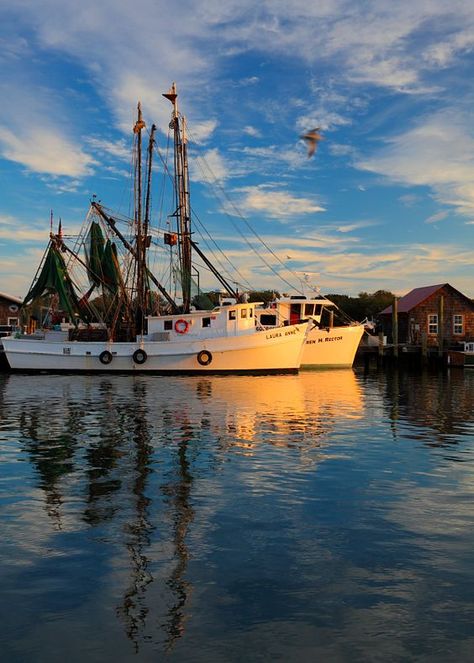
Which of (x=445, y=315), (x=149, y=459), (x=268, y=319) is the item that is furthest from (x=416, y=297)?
(x=149, y=459)

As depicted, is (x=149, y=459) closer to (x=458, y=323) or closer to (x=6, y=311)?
(x=458, y=323)


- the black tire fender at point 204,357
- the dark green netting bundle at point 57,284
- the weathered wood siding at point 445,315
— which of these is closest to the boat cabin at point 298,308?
the black tire fender at point 204,357

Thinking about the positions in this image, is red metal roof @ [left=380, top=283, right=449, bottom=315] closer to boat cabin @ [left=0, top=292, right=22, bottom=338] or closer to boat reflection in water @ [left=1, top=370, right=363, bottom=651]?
boat reflection in water @ [left=1, top=370, right=363, bottom=651]

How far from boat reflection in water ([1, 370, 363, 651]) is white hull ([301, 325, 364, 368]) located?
16.7 m

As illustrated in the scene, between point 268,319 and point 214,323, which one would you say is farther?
point 268,319

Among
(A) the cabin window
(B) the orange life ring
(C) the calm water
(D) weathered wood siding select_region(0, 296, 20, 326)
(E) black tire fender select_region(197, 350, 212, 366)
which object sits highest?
(D) weathered wood siding select_region(0, 296, 20, 326)

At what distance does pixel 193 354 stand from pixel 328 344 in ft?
40.5

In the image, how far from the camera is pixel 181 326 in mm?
44031

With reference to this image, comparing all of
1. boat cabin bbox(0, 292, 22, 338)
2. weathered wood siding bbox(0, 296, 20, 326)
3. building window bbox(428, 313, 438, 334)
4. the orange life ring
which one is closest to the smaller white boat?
the orange life ring

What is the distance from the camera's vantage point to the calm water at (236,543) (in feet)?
20.1

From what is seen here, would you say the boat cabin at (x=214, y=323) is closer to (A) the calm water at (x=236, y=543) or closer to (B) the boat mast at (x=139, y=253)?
(B) the boat mast at (x=139, y=253)

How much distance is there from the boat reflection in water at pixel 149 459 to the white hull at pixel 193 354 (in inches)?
389

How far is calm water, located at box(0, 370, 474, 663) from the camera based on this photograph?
612 centimetres

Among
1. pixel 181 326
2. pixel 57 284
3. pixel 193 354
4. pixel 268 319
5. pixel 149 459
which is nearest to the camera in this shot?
pixel 149 459
